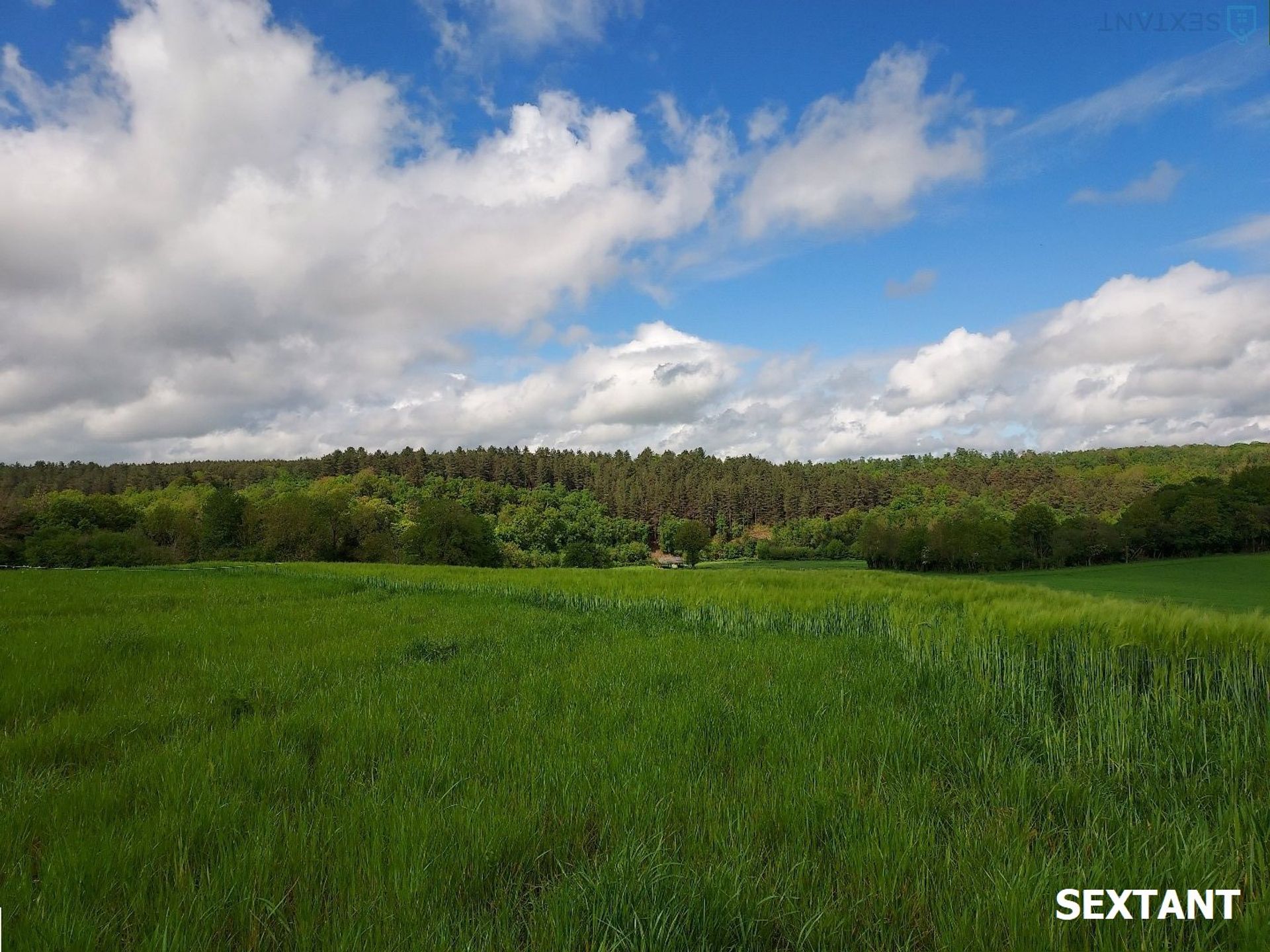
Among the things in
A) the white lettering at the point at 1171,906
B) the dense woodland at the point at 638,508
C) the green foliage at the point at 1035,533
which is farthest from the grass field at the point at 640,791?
the green foliage at the point at 1035,533

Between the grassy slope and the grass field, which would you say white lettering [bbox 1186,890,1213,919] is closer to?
the grass field

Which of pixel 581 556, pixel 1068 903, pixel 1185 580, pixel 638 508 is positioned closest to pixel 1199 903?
pixel 1068 903

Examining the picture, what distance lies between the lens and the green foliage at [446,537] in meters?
72.8

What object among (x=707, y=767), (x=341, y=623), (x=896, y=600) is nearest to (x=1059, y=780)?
(x=707, y=767)

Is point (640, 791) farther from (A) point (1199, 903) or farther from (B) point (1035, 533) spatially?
(B) point (1035, 533)

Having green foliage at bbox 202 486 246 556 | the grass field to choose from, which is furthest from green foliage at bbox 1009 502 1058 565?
green foliage at bbox 202 486 246 556

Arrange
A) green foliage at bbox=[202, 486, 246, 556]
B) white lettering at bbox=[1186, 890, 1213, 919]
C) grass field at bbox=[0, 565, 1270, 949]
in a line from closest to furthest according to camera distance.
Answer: grass field at bbox=[0, 565, 1270, 949]
white lettering at bbox=[1186, 890, 1213, 919]
green foliage at bbox=[202, 486, 246, 556]

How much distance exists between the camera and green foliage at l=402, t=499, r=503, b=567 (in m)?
72.8

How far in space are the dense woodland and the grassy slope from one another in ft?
40.1

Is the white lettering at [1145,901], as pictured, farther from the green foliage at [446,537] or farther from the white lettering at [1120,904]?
the green foliage at [446,537]

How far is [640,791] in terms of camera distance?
3502 millimetres

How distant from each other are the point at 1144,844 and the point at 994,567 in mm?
90585

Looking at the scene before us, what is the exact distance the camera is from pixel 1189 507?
7019cm

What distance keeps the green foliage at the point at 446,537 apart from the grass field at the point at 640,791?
6662cm
